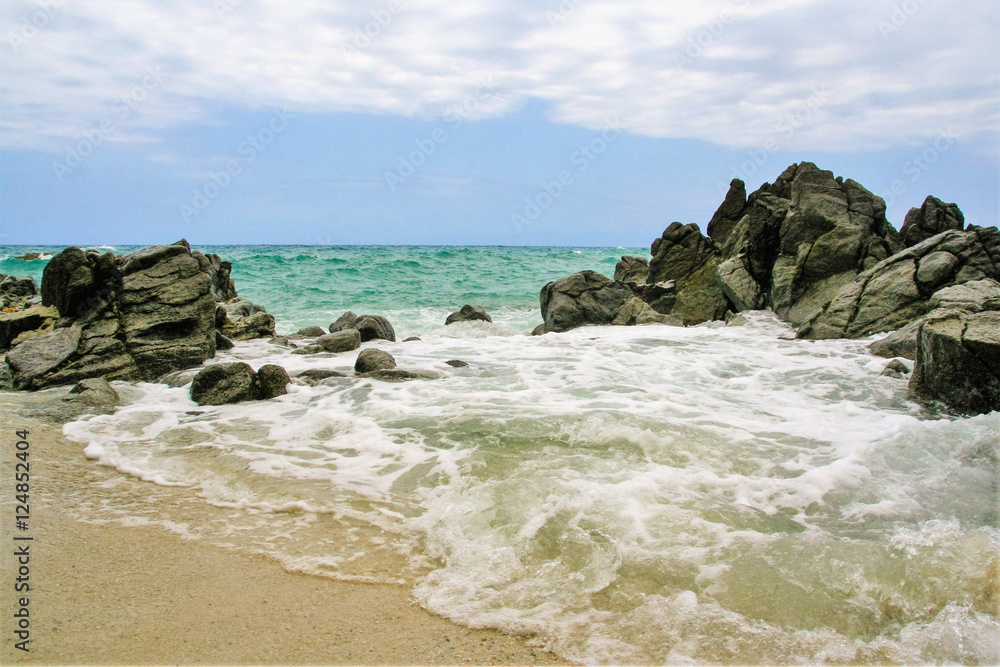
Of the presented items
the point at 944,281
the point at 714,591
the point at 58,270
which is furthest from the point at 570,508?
the point at 944,281

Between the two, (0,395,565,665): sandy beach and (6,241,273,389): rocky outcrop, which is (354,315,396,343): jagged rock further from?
(0,395,565,665): sandy beach

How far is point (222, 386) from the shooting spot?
7516 mm

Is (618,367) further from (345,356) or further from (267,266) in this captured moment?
(267,266)

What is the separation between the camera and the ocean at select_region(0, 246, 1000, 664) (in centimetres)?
298

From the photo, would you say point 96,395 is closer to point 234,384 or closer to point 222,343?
point 234,384

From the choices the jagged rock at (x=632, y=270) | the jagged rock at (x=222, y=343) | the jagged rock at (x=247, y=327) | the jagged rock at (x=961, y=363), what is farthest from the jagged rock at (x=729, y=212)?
the jagged rock at (x=222, y=343)

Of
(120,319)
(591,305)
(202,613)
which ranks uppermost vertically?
(591,305)

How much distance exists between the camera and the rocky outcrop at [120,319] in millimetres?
8562

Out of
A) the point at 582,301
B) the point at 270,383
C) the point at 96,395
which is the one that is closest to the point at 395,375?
the point at 270,383

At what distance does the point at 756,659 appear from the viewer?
269 centimetres

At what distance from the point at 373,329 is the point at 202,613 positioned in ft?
36.5

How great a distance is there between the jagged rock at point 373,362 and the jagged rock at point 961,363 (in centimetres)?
724

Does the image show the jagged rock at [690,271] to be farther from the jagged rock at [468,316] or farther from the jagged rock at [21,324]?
the jagged rock at [21,324]

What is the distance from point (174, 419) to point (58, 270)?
4860 millimetres
